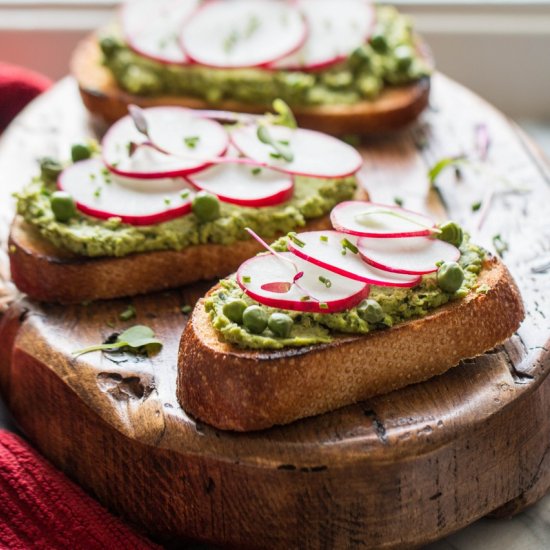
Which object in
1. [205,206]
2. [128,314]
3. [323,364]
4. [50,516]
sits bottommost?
[50,516]

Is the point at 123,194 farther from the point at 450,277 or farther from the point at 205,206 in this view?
the point at 450,277

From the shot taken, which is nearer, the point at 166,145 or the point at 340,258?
the point at 340,258

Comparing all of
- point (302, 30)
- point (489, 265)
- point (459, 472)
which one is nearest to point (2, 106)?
point (302, 30)

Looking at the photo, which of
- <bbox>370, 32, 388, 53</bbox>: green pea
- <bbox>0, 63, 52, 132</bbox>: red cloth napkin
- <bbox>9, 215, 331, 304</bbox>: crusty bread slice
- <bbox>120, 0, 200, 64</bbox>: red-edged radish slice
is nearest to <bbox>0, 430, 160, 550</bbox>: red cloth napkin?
<bbox>9, 215, 331, 304</bbox>: crusty bread slice

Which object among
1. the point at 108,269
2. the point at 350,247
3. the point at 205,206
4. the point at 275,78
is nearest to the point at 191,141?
the point at 205,206

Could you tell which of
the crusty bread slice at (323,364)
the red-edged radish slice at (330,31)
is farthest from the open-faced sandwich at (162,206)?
the red-edged radish slice at (330,31)
